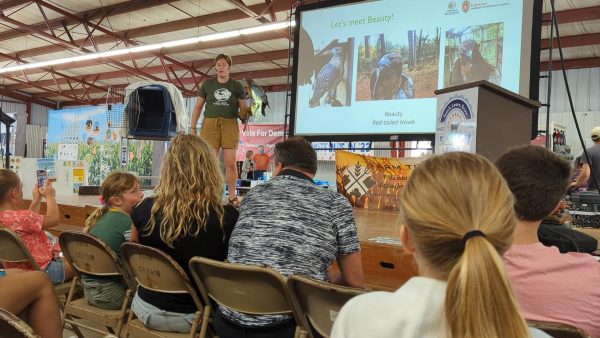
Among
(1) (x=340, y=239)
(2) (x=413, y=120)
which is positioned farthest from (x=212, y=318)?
(2) (x=413, y=120)

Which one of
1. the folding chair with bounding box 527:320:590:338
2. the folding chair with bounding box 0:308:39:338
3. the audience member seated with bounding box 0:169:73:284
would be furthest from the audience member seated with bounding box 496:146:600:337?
the audience member seated with bounding box 0:169:73:284

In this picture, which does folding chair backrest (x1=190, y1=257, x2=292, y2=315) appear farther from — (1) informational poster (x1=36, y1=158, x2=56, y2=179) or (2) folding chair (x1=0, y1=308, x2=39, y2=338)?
(1) informational poster (x1=36, y1=158, x2=56, y2=179)

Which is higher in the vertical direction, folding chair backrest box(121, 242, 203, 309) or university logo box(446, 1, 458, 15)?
university logo box(446, 1, 458, 15)

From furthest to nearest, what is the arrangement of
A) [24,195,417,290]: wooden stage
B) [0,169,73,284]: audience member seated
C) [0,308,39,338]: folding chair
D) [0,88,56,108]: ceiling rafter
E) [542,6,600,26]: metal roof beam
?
[0,88,56,108]: ceiling rafter, [542,6,600,26]: metal roof beam, [0,169,73,284]: audience member seated, [24,195,417,290]: wooden stage, [0,308,39,338]: folding chair

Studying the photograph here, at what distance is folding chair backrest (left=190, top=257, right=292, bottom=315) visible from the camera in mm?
1488

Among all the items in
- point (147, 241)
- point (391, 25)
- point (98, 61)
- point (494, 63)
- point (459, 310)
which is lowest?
point (147, 241)

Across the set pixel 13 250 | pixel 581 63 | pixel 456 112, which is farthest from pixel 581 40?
pixel 13 250

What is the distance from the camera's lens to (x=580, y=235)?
1.68m

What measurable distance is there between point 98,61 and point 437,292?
15.1 m

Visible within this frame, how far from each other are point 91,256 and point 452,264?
185 cm

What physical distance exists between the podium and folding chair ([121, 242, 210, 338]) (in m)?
1.11

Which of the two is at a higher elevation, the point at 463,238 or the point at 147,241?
the point at 463,238

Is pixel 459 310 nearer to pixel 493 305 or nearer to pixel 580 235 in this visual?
pixel 493 305

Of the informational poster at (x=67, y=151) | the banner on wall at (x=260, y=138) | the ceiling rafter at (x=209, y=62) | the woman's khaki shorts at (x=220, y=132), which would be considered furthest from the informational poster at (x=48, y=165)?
the ceiling rafter at (x=209, y=62)
